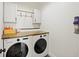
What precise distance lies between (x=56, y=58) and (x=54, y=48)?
0.19 meters

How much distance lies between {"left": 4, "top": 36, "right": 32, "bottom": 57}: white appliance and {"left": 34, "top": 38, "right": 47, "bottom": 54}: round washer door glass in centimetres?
14

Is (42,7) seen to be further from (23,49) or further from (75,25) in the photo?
(23,49)

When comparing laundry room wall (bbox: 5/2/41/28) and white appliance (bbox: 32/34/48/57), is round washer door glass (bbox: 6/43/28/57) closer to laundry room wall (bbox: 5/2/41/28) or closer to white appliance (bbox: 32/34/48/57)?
white appliance (bbox: 32/34/48/57)

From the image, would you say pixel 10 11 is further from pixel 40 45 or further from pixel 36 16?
pixel 40 45

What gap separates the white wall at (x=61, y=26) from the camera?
1494mm

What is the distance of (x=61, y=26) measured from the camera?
158 centimetres

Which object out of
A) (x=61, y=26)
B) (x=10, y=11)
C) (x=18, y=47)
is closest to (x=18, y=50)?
(x=18, y=47)

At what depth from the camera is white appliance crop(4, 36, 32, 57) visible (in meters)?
1.13

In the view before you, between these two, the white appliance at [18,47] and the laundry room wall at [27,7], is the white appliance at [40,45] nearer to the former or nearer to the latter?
the white appliance at [18,47]

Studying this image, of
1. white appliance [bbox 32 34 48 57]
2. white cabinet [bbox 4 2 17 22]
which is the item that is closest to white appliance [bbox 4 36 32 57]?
white appliance [bbox 32 34 48 57]

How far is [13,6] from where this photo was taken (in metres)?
1.32

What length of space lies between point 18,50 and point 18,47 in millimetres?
50

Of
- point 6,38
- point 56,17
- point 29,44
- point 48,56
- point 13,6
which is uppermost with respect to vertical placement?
point 13,6

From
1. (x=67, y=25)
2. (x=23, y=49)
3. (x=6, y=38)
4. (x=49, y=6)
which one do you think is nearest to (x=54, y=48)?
(x=67, y=25)
